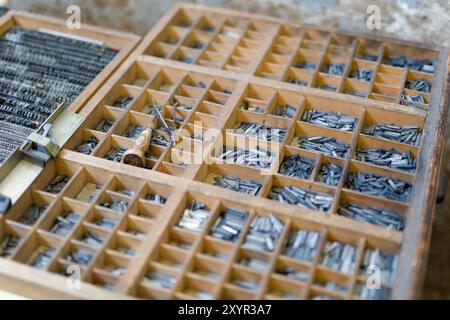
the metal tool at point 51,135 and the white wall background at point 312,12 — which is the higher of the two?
the white wall background at point 312,12

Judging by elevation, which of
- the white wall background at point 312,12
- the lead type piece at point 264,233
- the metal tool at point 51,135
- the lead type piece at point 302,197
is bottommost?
the lead type piece at point 264,233

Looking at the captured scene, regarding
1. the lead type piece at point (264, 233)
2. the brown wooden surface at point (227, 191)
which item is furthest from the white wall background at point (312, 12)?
the lead type piece at point (264, 233)

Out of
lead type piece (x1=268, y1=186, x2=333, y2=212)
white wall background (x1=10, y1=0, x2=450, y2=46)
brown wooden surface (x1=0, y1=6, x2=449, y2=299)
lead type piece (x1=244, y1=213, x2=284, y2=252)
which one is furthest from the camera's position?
white wall background (x1=10, y1=0, x2=450, y2=46)

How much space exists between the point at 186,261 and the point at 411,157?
3.49 ft

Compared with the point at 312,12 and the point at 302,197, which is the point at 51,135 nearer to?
the point at 302,197

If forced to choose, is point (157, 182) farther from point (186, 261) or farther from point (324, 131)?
point (324, 131)

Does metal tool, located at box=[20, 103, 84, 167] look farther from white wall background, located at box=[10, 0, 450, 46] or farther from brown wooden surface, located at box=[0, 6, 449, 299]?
white wall background, located at box=[10, 0, 450, 46]

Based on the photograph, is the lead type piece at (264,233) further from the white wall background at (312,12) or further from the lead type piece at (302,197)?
the white wall background at (312,12)

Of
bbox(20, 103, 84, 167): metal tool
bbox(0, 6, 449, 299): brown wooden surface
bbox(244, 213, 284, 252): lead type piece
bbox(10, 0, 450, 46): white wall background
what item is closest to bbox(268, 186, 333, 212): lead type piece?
bbox(0, 6, 449, 299): brown wooden surface

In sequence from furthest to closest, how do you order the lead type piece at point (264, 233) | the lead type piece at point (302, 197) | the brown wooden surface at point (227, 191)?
the lead type piece at point (302, 197)
the lead type piece at point (264, 233)
the brown wooden surface at point (227, 191)

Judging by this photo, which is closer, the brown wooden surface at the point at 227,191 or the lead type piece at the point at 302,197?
the brown wooden surface at the point at 227,191

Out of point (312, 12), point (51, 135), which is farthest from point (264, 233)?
point (312, 12)

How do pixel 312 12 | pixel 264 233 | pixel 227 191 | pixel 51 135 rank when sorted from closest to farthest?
pixel 264 233 < pixel 227 191 < pixel 51 135 < pixel 312 12

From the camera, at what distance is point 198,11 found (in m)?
3.30
